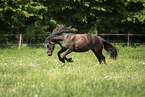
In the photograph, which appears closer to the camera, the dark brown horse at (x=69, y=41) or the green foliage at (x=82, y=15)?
the dark brown horse at (x=69, y=41)

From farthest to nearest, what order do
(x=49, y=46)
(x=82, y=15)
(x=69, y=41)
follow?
(x=82, y=15) < (x=69, y=41) < (x=49, y=46)

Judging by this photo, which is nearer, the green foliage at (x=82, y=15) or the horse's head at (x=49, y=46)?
the horse's head at (x=49, y=46)

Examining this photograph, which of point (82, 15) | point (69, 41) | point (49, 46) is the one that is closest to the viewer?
point (49, 46)

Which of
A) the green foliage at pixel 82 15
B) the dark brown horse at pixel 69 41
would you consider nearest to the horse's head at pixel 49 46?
the dark brown horse at pixel 69 41

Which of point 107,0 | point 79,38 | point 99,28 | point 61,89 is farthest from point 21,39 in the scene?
point 61,89

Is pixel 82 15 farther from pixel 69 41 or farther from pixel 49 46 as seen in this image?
pixel 49 46

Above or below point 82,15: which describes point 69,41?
below

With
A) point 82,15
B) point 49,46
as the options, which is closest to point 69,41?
point 49,46

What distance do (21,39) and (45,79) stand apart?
13193 mm

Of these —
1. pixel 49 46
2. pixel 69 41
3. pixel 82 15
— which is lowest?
pixel 49 46

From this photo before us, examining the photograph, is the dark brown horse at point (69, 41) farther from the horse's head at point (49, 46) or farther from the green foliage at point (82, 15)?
the green foliage at point (82, 15)

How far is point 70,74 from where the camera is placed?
18.9 ft

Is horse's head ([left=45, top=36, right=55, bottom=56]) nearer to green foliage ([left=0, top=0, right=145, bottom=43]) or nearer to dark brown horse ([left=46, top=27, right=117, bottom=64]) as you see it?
dark brown horse ([left=46, top=27, right=117, bottom=64])

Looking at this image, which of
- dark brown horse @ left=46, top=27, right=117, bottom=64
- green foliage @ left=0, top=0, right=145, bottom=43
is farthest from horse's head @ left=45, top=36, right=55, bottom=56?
green foliage @ left=0, top=0, right=145, bottom=43
